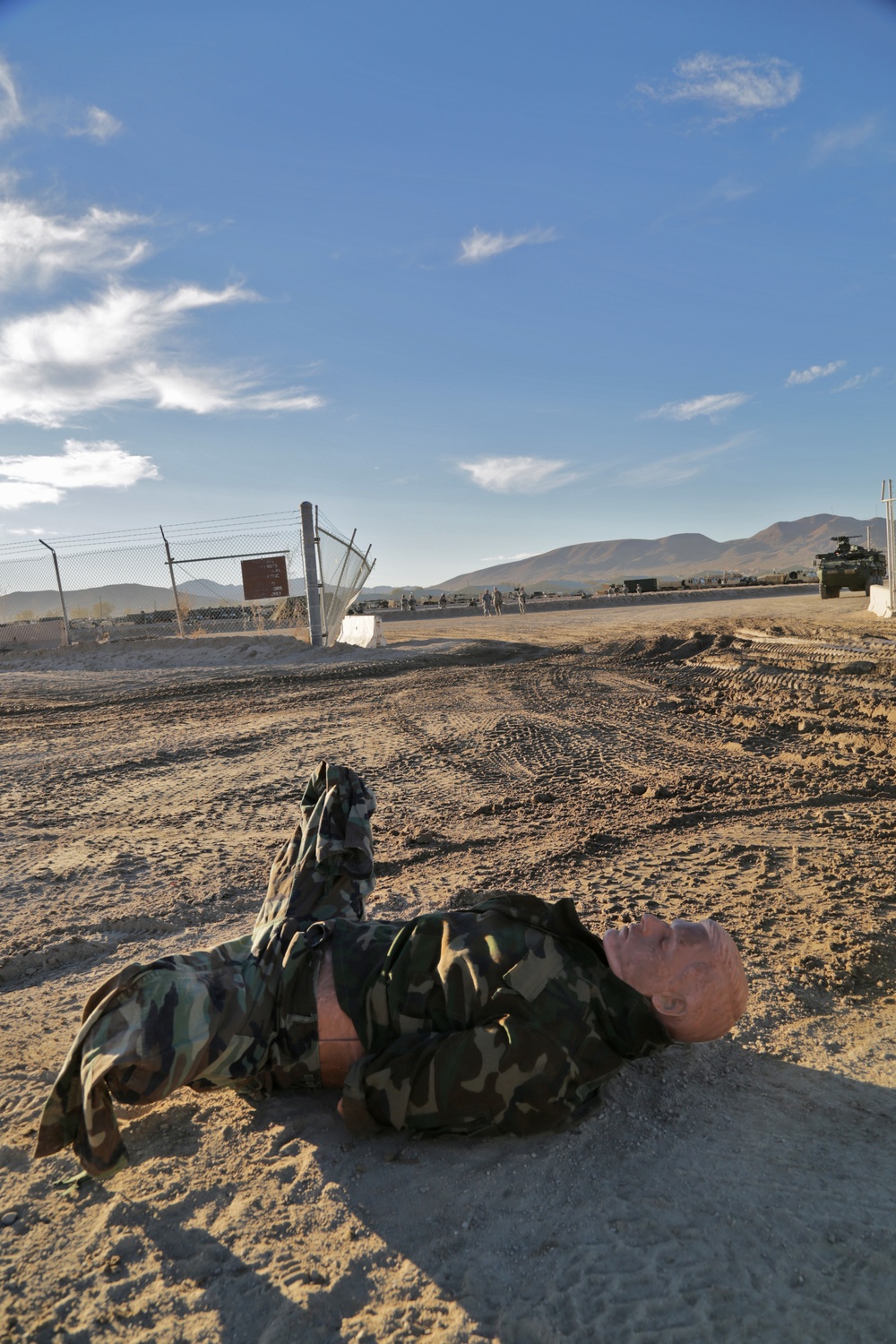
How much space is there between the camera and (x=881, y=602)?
15094 millimetres

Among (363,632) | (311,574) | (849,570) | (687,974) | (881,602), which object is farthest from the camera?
(849,570)

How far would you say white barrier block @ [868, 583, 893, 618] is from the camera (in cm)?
1436

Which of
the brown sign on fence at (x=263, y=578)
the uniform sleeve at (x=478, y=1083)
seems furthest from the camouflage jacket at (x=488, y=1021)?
the brown sign on fence at (x=263, y=578)

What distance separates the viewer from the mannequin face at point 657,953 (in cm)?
181

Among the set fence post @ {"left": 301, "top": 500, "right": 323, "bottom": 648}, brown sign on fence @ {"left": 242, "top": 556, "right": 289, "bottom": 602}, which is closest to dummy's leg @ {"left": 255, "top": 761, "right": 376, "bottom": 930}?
fence post @ {"left": 301, "top": 500, "right": 323, "bottom": 648}

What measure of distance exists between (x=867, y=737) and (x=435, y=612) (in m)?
30.4

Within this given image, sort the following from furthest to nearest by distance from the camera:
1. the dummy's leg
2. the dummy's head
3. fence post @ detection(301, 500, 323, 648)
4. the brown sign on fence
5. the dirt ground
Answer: the brown sign on fence → fence post @ detection(301, 500, 323, 648) → the dummy's leg → the dummy's head → the dirt ground

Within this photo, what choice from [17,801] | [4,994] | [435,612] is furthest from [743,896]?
[435,612]

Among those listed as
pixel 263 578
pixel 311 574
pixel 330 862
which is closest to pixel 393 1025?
pixel 330 862

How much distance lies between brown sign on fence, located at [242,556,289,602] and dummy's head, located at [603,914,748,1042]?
46.3ft

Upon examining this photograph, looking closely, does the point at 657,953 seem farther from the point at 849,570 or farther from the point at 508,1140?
the point at 849,570

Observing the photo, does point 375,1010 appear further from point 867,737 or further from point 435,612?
point 435,612

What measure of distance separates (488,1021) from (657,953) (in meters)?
0.43

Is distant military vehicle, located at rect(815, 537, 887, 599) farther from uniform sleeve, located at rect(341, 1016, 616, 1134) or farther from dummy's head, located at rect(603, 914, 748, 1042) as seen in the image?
uniform sleeve, located at rect(341, 1016, 616, 1134)
